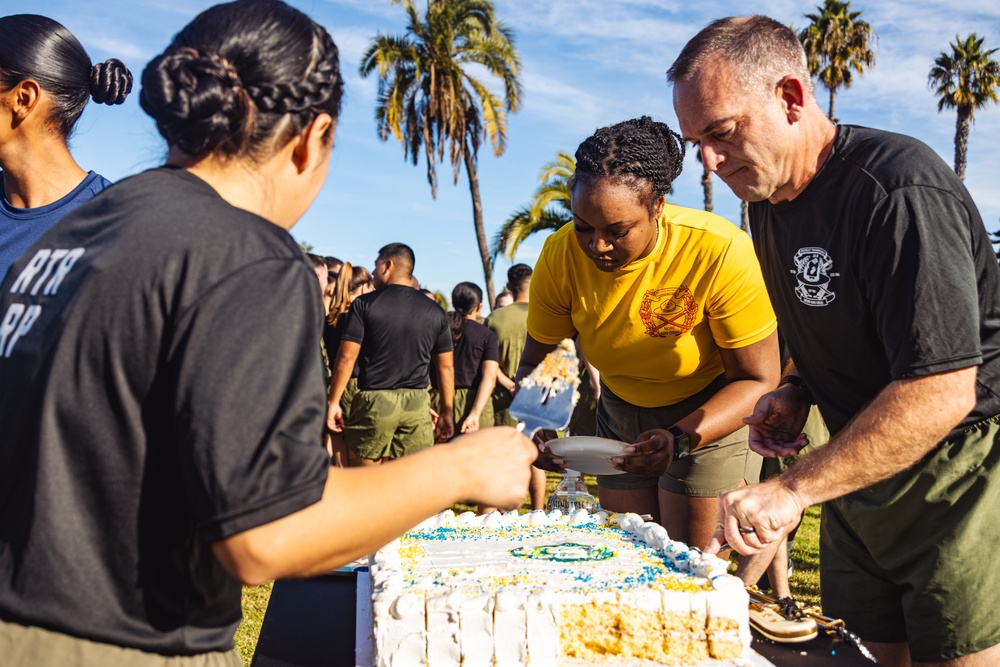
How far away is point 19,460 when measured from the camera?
114 centimetres

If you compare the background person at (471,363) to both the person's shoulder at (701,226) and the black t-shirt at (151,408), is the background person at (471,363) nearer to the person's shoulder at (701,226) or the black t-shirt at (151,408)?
the person's shoulder at (701,226)

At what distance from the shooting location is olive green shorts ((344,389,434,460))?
616cm

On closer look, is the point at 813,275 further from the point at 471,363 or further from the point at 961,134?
the point at 961,134

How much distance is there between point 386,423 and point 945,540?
4.57 metres

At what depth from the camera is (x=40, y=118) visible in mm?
2506

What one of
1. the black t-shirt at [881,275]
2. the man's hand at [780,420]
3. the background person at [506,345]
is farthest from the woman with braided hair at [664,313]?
the background person at [506,345]

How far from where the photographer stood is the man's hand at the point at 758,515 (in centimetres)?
179

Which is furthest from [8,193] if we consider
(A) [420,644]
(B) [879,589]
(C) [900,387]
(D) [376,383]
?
(D) [376,383]

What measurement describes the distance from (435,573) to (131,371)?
1.04 metres

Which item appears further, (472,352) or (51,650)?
(472,352)

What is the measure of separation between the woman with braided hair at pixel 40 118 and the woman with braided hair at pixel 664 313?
165 cm

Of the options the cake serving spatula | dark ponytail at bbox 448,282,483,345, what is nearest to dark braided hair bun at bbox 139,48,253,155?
the cake serving spatula

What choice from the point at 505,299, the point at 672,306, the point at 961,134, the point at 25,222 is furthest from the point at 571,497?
the point at 961,134

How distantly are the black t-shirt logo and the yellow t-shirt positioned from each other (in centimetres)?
66
